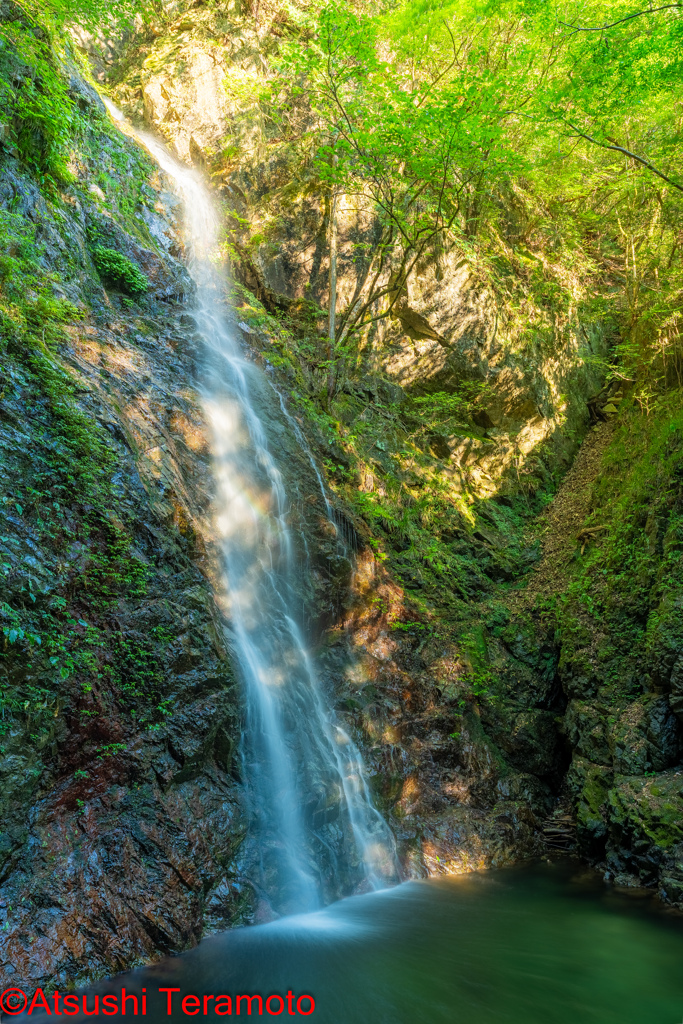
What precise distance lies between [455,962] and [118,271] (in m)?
8.85

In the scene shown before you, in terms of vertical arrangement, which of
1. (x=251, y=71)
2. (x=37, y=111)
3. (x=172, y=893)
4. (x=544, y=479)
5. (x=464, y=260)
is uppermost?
(x=251, y=71)

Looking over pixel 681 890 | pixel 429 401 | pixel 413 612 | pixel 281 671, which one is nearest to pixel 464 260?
pixel 429 401

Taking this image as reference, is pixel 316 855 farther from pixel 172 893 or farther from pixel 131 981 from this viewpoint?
pixel 131 981

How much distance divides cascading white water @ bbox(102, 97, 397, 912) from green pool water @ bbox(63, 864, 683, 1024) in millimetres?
400

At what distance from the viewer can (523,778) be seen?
330 inches

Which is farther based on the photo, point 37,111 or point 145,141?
point 145,141

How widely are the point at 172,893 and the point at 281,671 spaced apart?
2.61 m

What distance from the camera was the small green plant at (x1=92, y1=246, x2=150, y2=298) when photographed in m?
8.23

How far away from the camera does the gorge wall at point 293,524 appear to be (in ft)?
15.2

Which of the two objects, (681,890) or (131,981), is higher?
(131,981)

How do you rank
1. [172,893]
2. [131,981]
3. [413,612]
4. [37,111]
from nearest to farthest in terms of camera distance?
[131,981]
[172,893]
[37,111]
[413,612]

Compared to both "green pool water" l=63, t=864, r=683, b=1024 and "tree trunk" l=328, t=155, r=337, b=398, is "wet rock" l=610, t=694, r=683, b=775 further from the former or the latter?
"tree trunk" l=328, t=155, r=337, b=398

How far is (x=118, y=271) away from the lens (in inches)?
329

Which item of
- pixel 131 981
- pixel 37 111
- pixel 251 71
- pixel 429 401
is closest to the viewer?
pixel 131 981
